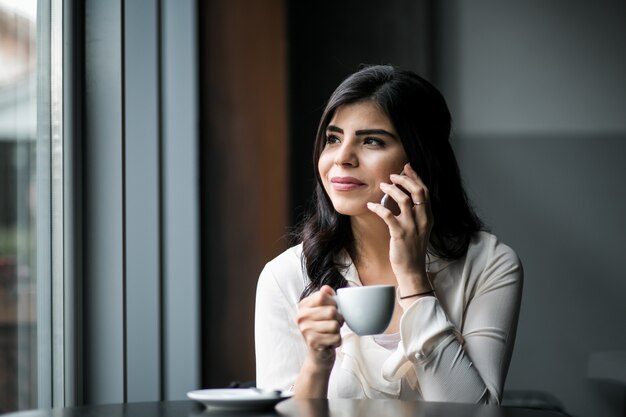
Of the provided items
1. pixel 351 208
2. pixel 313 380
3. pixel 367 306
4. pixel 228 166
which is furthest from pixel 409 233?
pixel 228 166

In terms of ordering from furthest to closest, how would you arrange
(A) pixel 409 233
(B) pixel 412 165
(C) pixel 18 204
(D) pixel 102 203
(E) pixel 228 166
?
(E) pixel 228 166, (D) pixel 102 203, (B) pixel 412 165, (C) pixel 18 204, (A) pixel 409 233

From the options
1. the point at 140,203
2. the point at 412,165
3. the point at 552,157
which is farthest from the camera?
the point at 552,157

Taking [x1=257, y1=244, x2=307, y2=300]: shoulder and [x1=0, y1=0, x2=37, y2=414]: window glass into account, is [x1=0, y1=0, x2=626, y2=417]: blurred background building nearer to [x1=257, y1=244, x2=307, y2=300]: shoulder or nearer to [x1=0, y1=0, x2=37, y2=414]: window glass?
[x1=0, y1=0, x2=37, y2=414]: window glass

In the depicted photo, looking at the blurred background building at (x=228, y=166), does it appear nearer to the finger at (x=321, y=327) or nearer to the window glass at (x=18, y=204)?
the window glass at (x=18, y=204)

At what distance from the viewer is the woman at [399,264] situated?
5.45ft

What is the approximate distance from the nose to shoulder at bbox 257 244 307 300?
26cm

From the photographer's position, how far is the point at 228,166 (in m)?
2.96

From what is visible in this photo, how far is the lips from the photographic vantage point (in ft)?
6.09

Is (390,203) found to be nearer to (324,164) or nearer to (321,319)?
(324,164)

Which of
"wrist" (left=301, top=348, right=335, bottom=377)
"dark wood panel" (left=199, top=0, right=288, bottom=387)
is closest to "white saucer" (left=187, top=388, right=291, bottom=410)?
"wrist" (left=301, top=348, right=335, bottom=377)

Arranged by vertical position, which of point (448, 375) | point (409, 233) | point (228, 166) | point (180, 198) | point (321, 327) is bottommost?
point (448, 375)

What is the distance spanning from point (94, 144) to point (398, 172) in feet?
2.73

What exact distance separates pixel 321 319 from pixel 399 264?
0.41 meters

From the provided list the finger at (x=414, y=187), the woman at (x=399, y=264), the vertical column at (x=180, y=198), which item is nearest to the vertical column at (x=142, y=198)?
the vertical column at (x=180, y=198)
